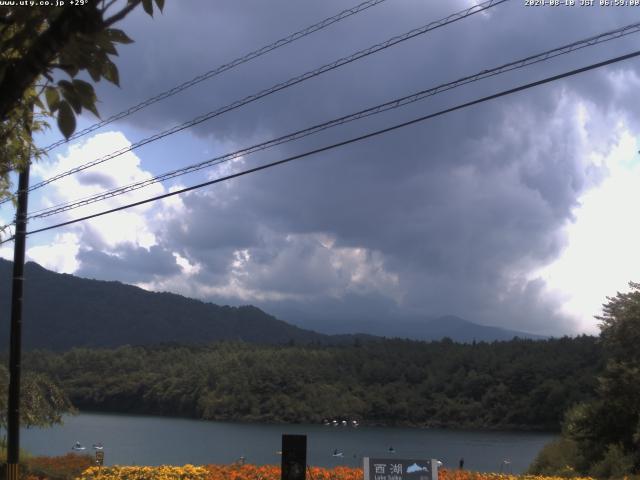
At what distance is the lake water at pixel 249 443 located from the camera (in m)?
47.6

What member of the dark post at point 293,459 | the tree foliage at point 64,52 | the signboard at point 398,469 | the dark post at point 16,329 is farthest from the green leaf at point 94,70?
the dark post at point 16,329

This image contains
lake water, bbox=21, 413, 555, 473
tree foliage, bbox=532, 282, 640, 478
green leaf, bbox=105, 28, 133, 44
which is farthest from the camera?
lake water, bbox=21, 413, 555, 473

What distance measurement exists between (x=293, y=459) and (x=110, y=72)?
7.34 m

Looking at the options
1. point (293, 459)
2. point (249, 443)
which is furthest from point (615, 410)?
point (249, 443)

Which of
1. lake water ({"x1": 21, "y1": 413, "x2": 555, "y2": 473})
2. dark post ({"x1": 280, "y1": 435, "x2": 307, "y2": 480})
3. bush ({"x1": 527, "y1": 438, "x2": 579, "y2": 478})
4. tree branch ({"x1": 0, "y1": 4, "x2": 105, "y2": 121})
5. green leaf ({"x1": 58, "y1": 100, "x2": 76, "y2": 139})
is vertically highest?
tree branch ({"x1": 0, "y1": 4, "x2": 105, "y2": 121})

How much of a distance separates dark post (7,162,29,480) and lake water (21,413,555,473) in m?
28.7

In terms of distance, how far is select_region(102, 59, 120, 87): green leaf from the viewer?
333cm

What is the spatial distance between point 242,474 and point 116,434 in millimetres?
57899

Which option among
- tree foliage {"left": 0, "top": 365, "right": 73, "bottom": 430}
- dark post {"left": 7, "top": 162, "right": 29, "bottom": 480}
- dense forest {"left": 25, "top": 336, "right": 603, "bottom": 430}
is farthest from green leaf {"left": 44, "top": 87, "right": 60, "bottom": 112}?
dense forest {"left": 25, "top": 336, "right": 603, "bottom": 430}

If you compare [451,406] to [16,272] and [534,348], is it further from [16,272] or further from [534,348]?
[16,272]

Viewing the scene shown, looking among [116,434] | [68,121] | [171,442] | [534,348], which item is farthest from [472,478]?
[534,348]

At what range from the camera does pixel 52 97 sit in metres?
3.36

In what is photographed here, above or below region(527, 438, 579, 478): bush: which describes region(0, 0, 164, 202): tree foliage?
above

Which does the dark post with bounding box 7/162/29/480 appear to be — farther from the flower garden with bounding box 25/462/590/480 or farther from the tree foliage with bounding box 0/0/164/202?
the tree foliage with bounding box 0/0/164/202
